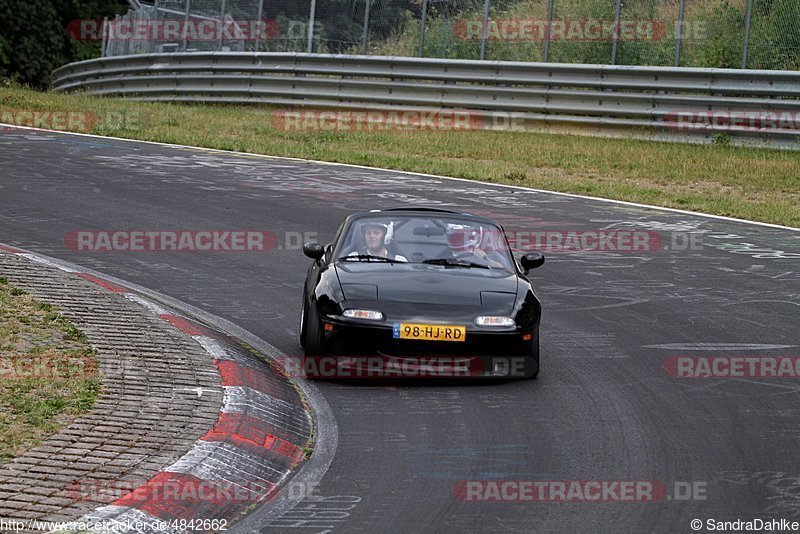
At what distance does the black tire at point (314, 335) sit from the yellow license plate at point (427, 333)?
1.92 ft

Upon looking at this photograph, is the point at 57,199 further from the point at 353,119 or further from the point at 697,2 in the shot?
the point at 697,2

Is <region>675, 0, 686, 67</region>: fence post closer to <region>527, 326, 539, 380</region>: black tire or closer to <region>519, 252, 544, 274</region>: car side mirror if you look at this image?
<region>519, 252, 544, 274</region>: car side mirror

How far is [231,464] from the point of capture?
6816 mm

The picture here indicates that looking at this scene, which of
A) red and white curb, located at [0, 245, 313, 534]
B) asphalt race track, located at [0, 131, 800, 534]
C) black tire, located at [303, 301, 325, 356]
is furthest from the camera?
black tire, located at [303, 301, 325, 356]

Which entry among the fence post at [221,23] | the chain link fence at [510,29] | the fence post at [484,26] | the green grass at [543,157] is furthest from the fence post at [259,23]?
the fence post at [484,26]

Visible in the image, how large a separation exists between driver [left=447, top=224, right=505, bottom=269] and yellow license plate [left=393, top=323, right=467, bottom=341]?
1.29 metres

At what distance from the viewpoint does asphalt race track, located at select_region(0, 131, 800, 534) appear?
21.4ft

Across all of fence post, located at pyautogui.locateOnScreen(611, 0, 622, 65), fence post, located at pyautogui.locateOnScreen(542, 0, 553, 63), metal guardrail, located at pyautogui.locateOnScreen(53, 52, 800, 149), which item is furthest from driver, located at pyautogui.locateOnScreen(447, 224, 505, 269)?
fence post, located at pyautogui.locateOnScreen(542, 0, 553, 63)

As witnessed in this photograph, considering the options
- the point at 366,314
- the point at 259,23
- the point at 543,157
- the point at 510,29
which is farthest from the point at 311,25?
the point at 366,314

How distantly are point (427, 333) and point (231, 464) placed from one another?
2554 millimetres

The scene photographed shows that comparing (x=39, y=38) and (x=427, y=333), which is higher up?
(x=39, y=38)

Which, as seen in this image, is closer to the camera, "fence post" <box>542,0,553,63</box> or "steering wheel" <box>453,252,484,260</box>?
"steering wheel" <box>453,252,484,260</box>

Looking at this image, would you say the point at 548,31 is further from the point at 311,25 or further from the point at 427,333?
the point at 427,333

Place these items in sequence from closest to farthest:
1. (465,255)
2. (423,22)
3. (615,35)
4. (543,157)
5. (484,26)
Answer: (465,255)
(543,157)
(615,35)
(484,26)
(423,22)
